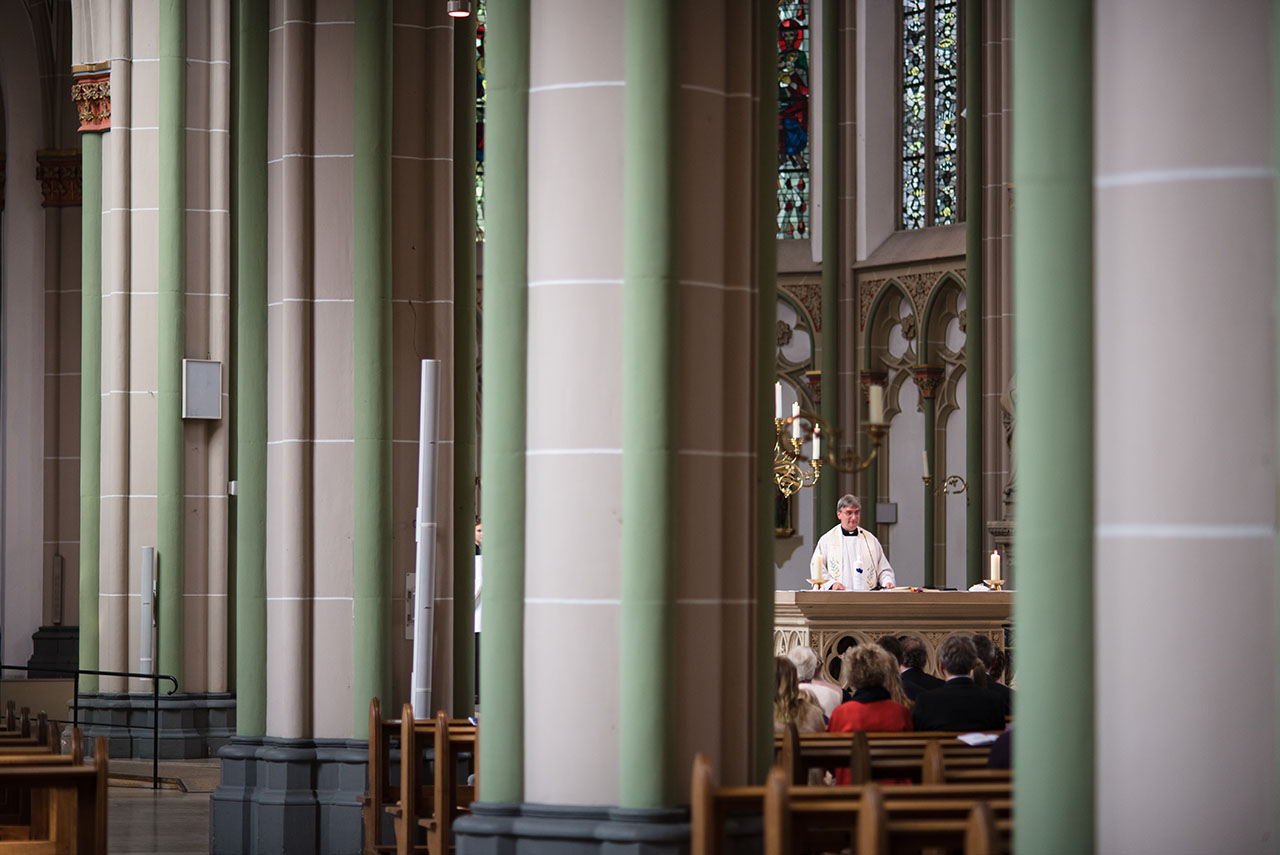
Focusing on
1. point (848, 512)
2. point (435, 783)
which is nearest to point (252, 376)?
point (435, 783)

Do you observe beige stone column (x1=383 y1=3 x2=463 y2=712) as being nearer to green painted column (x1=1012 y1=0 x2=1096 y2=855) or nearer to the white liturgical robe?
the white liturgical robe

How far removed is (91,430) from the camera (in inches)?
648

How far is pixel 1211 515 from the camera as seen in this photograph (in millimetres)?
3822

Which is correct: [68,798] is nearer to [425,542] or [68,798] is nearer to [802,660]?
[425,542]

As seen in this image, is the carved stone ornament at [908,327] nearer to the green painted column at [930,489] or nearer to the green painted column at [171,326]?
the green painted column at [930,489]

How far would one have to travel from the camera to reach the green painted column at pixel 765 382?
677 cm

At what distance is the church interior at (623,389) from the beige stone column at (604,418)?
15 mm

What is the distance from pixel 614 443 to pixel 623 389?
0.59ft

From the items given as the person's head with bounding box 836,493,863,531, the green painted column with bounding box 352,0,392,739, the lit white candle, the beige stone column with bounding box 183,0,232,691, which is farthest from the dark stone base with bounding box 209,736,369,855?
the beige stone column with bounding box 183,0,232,691

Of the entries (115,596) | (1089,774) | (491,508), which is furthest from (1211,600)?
(115,596)

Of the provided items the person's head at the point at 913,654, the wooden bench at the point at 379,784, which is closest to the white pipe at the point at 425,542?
the wooden bench at the point at 379,784

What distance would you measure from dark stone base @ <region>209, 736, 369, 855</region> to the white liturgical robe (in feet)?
16.6

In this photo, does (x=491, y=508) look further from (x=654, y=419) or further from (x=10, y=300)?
(x=10, y=300)

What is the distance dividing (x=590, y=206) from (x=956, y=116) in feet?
52.4
